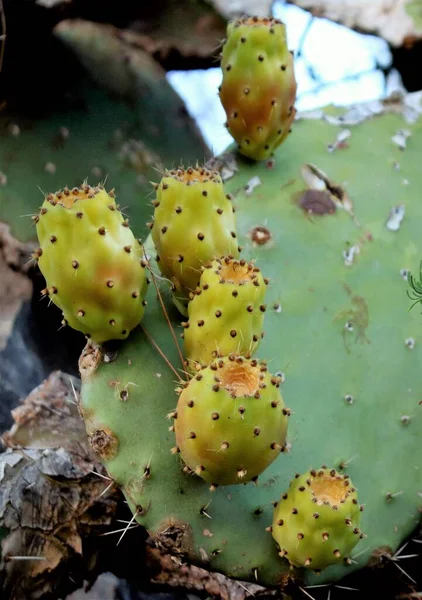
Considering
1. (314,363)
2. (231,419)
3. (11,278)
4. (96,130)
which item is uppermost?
(231,419)

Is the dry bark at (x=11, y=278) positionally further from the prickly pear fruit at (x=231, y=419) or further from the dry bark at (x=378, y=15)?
the dry bark at (x=378, y=15)

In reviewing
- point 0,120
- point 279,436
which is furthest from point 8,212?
point 279,436

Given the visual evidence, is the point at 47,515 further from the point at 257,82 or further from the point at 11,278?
the point at 257,82

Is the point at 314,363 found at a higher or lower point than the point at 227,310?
lower

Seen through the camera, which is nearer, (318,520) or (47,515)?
(318,520)

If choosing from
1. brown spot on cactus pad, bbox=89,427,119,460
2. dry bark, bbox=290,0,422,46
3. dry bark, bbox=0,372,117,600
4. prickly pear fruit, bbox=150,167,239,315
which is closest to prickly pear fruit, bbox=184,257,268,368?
prickly pear fruit, bbox=150,167,239,315

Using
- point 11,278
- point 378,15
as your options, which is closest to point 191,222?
point 11,278
